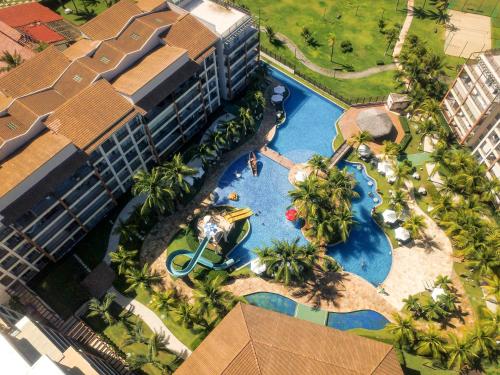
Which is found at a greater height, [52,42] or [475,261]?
[475,261]

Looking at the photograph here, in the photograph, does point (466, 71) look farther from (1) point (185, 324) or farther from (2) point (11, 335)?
(2) point (11, 335)

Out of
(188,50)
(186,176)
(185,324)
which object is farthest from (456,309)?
(188,50)

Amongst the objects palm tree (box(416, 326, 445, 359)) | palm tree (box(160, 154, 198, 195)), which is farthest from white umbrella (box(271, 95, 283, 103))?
palm tree (box(416, 326, 445, 359))

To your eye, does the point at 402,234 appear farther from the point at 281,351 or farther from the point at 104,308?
the point at 104,308

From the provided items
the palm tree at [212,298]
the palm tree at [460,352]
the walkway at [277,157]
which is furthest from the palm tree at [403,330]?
the walkway at [277,157]

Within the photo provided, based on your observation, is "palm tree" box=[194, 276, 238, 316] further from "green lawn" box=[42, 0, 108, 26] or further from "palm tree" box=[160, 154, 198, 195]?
"green lawn" box=[42, 0, 108, 26]

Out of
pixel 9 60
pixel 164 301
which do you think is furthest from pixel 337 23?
pixel 164 301
